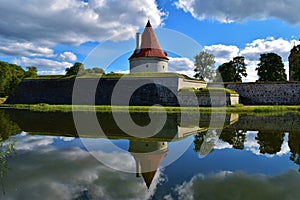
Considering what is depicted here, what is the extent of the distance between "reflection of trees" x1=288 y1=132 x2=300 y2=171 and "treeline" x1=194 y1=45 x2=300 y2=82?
19.8 metres

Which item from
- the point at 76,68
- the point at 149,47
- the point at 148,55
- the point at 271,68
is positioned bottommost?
the point at 271,68

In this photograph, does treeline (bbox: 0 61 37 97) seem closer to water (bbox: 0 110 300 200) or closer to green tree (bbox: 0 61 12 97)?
green tree (bbox: 0 61 12 97)

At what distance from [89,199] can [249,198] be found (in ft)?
7.58

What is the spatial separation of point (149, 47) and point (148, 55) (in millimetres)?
1074

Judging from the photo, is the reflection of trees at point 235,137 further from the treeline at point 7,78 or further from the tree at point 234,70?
the treeline at point 7,78

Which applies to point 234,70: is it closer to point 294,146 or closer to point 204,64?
point 204,64

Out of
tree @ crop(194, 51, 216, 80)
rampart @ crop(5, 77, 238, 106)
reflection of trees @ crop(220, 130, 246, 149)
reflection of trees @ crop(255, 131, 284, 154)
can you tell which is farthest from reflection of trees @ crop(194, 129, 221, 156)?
tree @ crop(194, 51, 216, 80)

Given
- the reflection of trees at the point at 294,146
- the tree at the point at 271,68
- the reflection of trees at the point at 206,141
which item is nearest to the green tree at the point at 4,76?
the tree at the point at 271,68

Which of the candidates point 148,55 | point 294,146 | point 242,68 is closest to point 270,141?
point 294,146

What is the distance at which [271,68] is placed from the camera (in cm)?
2878

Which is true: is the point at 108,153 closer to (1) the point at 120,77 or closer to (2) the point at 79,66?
(1) the point at 120,77

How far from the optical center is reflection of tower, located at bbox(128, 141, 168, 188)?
16.8 feet

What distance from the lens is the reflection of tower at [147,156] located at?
5.12m

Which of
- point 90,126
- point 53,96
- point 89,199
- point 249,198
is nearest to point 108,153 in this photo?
point 89,199
